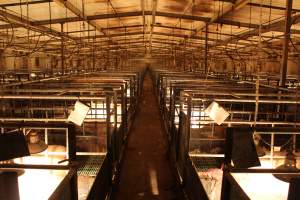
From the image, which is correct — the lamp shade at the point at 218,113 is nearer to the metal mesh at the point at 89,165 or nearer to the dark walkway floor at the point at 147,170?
the metal mesh at the point at 89,165

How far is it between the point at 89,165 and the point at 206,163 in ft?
5.77

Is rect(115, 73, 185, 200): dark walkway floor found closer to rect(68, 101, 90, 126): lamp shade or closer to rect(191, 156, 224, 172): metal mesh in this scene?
rect(191, 156, 224, 172): metal mesh

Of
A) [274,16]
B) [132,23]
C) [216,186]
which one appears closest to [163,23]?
[132,23]

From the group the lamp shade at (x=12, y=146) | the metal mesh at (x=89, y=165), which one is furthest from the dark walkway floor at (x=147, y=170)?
the lamp shade at (x=12, y=146)

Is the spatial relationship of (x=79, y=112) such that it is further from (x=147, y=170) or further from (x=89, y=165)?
(x=147, y=170)

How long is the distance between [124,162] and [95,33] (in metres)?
7.95

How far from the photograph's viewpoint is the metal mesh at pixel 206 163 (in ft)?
13.6

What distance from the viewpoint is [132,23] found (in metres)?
11.3

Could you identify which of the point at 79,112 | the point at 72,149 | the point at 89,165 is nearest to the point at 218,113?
the point at 79,112

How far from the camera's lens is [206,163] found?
14.1 feet

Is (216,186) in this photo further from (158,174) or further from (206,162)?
(158,174)

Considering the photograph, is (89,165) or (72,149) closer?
(72,149)

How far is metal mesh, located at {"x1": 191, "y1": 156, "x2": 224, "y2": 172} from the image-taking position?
13.6 feet

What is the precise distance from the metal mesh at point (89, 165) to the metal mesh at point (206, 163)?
145 centimetres
